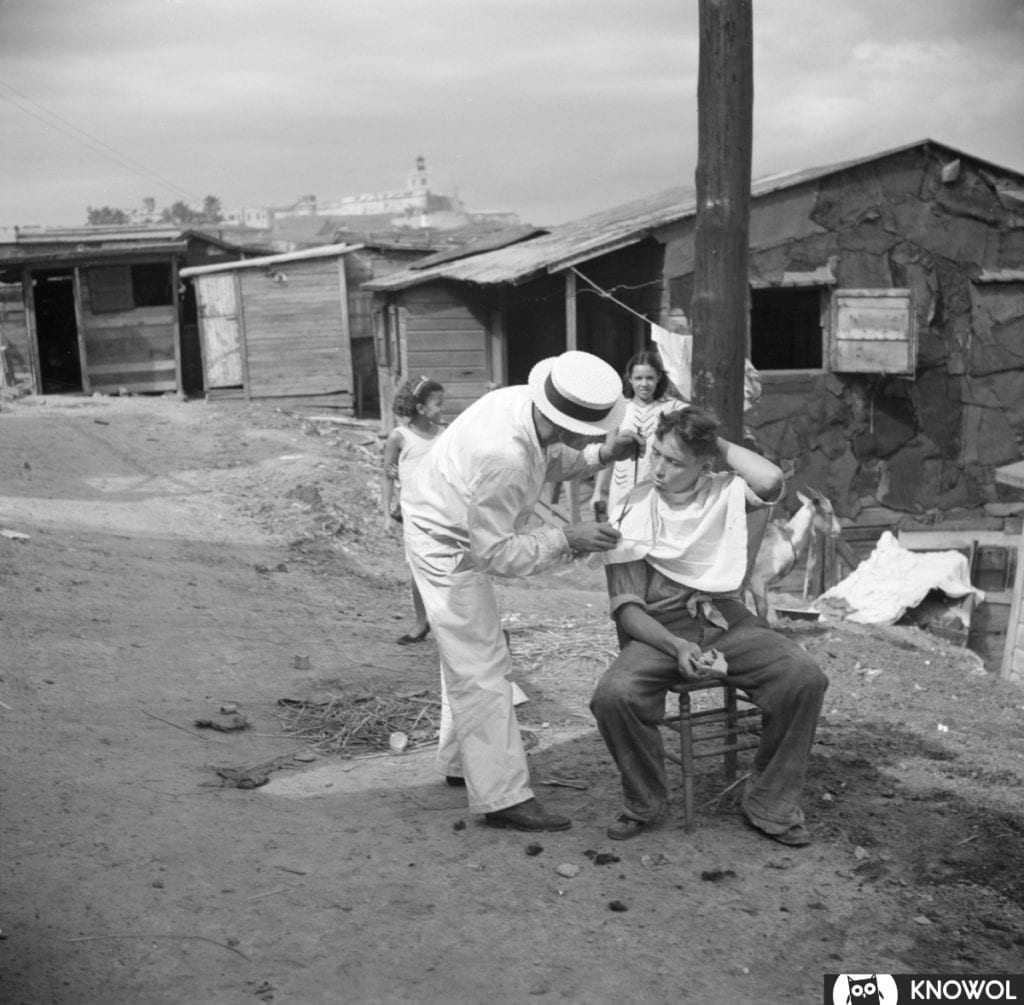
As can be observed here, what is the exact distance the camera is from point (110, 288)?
21766mm

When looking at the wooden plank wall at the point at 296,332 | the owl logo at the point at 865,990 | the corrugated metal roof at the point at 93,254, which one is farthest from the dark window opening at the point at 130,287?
the owl logo at the point at 865,990

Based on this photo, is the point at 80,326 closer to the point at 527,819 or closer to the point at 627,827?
the point at 527,819

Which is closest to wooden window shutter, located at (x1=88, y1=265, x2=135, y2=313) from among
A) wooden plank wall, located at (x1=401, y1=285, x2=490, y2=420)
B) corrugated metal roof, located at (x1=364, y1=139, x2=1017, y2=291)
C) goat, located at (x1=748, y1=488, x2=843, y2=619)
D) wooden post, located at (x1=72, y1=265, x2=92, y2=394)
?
wooden post, located at (x1=72, y1=265, x2=92, y2=394)

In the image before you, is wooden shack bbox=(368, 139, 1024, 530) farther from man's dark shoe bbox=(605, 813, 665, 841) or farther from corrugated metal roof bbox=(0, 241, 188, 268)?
corrugated metal roof bbox=(0, 241, 188, 268)

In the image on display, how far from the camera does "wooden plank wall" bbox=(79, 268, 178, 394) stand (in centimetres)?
2180

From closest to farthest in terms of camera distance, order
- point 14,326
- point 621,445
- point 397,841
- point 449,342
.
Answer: point 397,841 → point 621,445 → point 449,342 → point 14,326

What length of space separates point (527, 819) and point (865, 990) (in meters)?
1.40

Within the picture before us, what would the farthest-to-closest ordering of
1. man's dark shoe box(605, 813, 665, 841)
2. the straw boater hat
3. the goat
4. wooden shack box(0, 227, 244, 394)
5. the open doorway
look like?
the open doorway, wooden shack box(0, 227, 244, 394), the goat, man's dark shoe box(605, 813, 665, 841), the straw boater hat

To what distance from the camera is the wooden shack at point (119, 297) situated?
21453 mm

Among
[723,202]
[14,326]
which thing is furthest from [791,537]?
[14,326]

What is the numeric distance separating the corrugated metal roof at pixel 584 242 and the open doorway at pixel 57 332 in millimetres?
11149

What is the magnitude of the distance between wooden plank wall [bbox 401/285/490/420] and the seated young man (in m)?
10.1

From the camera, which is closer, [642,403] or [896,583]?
[642,403]

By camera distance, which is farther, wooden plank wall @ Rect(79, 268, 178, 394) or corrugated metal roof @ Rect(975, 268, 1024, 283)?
wooden plank wall @ Rect(79, 268, 178, 394)
